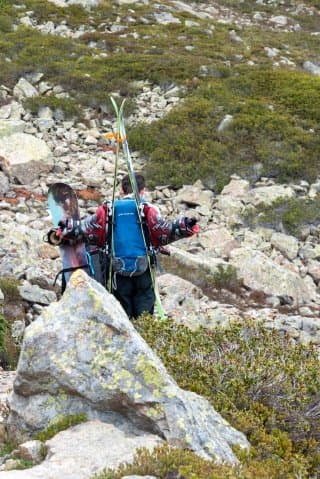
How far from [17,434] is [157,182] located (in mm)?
11285

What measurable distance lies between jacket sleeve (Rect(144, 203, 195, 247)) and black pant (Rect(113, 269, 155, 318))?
465 mm

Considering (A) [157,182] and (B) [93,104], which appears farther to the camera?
(B) [93,104]

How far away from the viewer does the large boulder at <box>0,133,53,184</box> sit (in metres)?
14.7

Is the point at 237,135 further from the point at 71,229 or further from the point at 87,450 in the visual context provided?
the point at 87,450

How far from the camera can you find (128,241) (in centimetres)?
652

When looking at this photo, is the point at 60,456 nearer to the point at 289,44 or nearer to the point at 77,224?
the point at 77,224

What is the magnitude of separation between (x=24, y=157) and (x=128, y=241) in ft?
30.3

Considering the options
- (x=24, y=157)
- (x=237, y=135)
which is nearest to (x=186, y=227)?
(x=24, y=157)

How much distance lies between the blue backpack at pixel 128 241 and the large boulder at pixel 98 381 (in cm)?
181

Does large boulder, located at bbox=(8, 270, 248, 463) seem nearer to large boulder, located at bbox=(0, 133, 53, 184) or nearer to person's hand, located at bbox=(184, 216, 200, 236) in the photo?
A: person's hand, located at bbox=(184, 216, 200, 236)

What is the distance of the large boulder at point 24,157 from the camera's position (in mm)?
14672

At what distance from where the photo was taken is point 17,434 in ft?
14.9

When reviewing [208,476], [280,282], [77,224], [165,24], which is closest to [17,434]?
[208,476]

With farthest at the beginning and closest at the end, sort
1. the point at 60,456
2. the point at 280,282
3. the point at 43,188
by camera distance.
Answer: the point at 43,188 < the point at 280,282 < the point at 60,456
